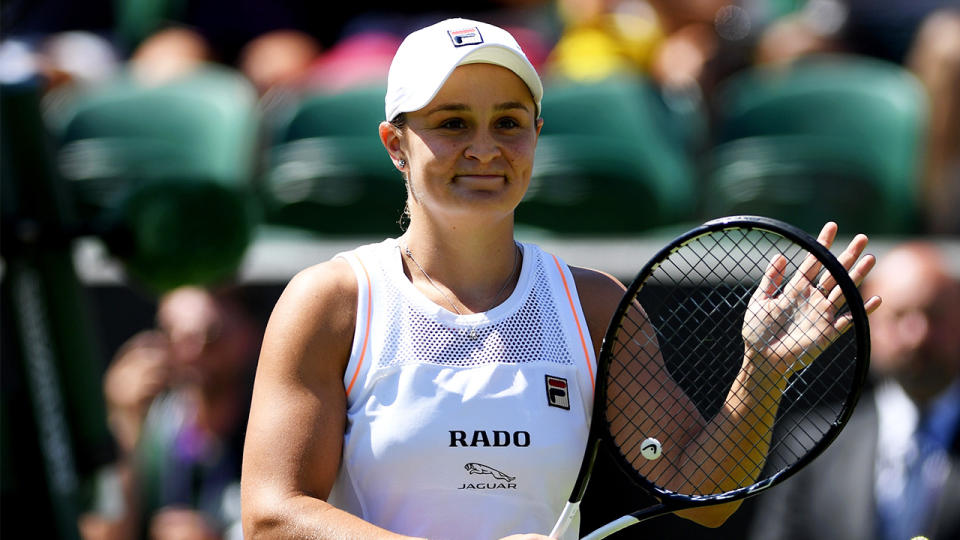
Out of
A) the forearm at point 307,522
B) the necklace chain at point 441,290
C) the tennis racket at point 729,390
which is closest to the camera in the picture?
the forearm at point 307,522

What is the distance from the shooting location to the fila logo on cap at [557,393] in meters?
2.29

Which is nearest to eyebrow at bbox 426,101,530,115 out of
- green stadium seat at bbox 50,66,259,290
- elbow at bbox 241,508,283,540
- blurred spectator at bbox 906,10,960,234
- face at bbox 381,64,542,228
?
face at bbox 381,64,542,228

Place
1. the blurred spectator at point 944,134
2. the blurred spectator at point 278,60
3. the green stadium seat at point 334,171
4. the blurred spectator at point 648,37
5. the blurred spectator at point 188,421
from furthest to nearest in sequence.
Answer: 1. the blurred spectator at point 278,60
2. the blurred spectator at point 648,37
3. the green stadium seat at point 334,171
4. the blurred spectator at point 944,134
5. the blurred spectator at point 188,421

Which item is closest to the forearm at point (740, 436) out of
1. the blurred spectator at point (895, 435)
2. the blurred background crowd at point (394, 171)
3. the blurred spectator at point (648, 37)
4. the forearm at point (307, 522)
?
the forearm at point (307, 522)

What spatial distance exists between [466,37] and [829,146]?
358 cm

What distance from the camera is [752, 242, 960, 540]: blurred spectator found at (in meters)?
4.56

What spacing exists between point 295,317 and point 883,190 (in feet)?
12.3

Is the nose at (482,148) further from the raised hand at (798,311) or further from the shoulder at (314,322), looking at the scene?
the raised hand at (798,311)

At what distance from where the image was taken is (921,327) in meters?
4.62

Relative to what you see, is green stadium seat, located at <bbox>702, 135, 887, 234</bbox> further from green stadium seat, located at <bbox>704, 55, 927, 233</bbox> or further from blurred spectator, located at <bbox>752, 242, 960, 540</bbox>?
blurred spectator, located at <bbox>752, 242, 960, 540</bbox>

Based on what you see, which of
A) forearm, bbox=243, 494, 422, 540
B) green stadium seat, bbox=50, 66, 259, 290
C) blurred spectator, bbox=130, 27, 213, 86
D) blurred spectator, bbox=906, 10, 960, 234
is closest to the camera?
forearm, bbox=243, 494, 422, 540

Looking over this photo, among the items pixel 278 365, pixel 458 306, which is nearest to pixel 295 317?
pixel 278 365

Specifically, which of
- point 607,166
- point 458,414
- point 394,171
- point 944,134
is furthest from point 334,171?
point 458,414

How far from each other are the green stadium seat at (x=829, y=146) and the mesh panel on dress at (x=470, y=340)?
3.29 m
